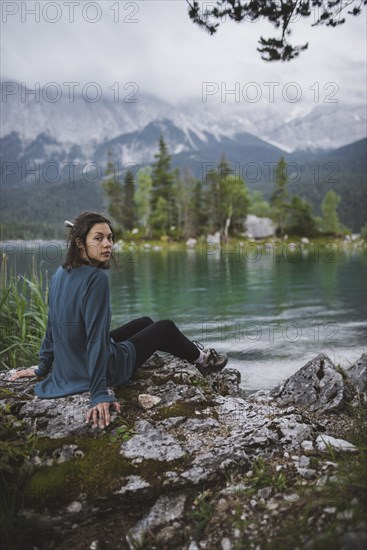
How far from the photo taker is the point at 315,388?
5.96 meters

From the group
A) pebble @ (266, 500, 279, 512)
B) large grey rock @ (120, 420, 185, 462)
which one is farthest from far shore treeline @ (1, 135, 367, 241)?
pebble @ (266, 500, 279, 512)

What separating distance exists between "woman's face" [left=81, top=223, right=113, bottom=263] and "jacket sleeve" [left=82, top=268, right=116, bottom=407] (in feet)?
0.58

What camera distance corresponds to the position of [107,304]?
12.3ft

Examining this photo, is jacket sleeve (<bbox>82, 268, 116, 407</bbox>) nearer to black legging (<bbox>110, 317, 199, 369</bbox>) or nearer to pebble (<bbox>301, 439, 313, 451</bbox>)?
black legging (<bbox>110, 317, 199, 369</bbox>)

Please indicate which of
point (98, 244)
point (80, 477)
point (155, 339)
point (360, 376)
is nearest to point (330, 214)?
point (360, 376)

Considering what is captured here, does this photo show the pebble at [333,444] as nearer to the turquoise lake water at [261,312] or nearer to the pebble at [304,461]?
the pebble at [304,461]

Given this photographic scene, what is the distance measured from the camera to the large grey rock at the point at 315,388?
5.66 meters

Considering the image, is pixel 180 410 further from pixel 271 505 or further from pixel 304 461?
pixel 271 505

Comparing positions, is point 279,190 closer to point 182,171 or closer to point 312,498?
point 182,171

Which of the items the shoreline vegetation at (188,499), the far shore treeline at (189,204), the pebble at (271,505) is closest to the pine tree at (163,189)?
the far shore treeline at (189,204)

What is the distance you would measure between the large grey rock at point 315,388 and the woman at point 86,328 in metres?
2.84

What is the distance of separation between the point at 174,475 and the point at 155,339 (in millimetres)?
1809

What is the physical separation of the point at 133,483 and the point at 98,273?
5.69ft

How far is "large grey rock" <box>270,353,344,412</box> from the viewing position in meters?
5.66
